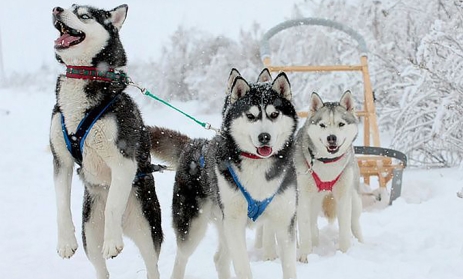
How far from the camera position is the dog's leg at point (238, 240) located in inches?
124

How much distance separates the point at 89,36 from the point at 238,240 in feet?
4.60

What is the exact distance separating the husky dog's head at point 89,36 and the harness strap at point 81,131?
25 cm

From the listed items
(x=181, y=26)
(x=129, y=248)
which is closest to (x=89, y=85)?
(x=129, y=248)

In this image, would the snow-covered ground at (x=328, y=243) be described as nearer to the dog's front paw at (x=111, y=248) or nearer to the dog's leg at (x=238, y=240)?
the dog's leg at (x=238, y=240)

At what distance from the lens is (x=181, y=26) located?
72.9 feet

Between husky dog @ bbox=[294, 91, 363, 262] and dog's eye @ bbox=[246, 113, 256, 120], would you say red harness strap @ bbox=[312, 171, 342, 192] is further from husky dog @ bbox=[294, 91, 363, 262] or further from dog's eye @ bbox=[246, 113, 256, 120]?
dog's eye @ bbox=[246, 113, 256, 120]

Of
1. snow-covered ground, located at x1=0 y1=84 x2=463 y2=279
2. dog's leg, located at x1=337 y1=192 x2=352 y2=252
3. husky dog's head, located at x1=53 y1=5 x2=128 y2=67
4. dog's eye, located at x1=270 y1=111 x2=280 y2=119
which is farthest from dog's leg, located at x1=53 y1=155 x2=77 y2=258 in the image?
dog's leg, located at x1=337 y1=192 x2=352 y2=252

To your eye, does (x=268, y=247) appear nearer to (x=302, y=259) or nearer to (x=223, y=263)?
(x=302, y=259)

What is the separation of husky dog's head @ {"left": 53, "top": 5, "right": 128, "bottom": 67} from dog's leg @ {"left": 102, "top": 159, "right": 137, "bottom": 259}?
1.75 ft

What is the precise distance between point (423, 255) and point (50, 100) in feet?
81.8

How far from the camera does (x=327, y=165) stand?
4.59 meters

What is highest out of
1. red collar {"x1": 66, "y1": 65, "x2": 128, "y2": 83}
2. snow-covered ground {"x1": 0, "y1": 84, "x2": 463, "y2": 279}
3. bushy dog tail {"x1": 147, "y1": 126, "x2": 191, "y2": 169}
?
red collar {"x1": 66, "y1": 65, "x2": 128, "y2": 83}

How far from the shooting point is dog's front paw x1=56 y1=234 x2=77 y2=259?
107 inches

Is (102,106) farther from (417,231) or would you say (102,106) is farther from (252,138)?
(417,231)
